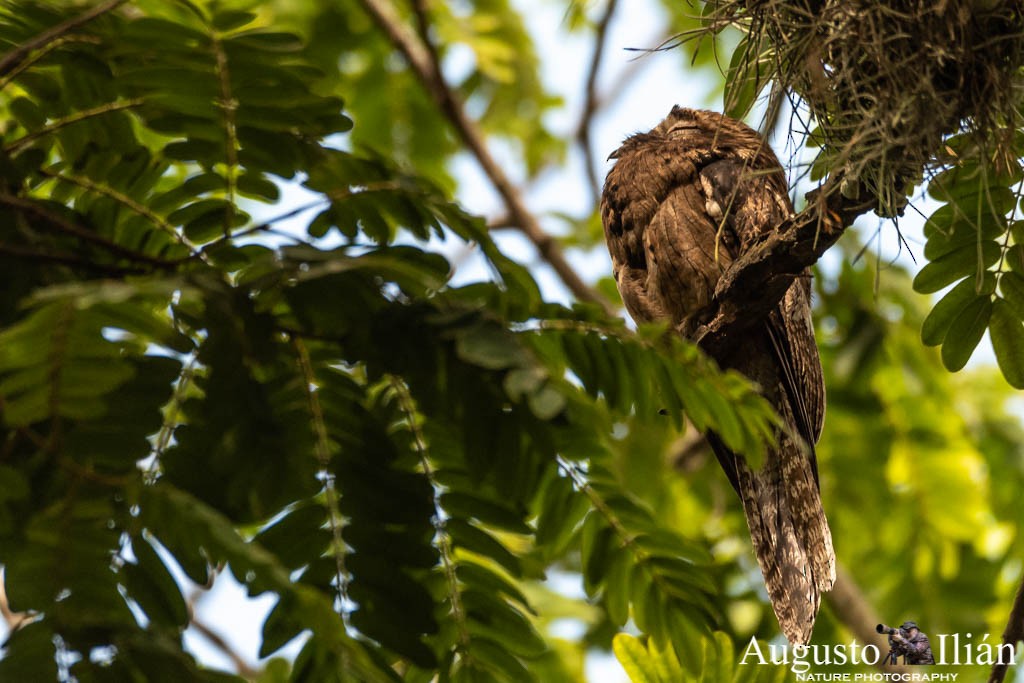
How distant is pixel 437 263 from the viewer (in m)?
2.26

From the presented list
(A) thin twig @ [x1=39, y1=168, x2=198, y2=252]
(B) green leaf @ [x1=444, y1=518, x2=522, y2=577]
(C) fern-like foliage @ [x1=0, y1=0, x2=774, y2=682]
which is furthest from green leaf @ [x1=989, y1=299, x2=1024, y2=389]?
(A) thin twig @ [x1=39, y1=168, x2=198, y2=252]

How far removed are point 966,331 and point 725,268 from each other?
0.71 meters

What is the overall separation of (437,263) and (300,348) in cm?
34

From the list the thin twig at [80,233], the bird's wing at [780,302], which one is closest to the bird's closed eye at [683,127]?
the bird's wing at [780,302]

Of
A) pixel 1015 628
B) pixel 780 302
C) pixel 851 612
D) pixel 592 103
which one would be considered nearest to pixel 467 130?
pixel 592 103

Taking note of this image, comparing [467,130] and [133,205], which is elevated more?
[467,130]

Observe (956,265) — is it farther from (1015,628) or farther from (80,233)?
(80,233)

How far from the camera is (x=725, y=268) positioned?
335cm

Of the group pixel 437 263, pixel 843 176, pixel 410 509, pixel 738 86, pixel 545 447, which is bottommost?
pixel 410 509

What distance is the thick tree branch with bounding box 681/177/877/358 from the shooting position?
2.61 meters

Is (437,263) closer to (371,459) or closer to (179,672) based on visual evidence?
(371,459)

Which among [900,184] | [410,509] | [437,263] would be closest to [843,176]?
[900,184]

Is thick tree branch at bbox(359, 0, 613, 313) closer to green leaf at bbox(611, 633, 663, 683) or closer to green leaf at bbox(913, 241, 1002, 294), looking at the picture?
green leaf at bbox(913, 241, 1002, 294)

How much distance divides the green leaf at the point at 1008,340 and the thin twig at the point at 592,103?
11.5ft
